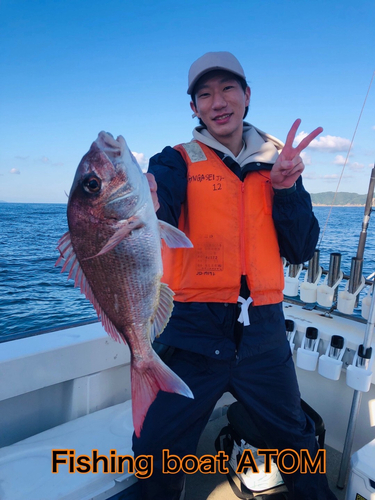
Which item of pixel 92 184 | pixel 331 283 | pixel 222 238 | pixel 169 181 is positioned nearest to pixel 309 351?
pixel 331 283

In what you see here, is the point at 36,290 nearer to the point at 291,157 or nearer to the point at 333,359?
the point at 333,359

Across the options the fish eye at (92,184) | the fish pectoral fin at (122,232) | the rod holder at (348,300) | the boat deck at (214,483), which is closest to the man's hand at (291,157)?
the fish pectoral fin at (122,232)

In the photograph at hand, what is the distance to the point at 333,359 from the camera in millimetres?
3113

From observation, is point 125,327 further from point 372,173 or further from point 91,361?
point 372,173

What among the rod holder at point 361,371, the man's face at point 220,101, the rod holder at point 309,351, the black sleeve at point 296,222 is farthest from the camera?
the rod holder at point 309,351

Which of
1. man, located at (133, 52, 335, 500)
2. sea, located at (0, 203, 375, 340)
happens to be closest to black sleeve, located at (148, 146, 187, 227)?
man, located at (133, 52, 335, 500)

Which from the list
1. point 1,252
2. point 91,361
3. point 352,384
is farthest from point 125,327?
point 1,252

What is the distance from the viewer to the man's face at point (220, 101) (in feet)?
7.54

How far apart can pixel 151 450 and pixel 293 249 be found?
1.52m

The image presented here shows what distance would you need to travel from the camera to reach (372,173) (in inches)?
145

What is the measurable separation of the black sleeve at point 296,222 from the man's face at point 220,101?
0.60m

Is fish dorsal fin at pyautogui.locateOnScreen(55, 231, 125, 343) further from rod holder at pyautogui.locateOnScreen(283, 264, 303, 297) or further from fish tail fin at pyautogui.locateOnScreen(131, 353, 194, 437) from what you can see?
rod holder at pyautogui.locateOnScreen(283, 264, 303, 297)

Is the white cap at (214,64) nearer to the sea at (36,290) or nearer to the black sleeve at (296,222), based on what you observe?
the black sleeve at (296,222)

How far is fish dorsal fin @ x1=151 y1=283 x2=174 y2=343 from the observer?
1.62 metres
